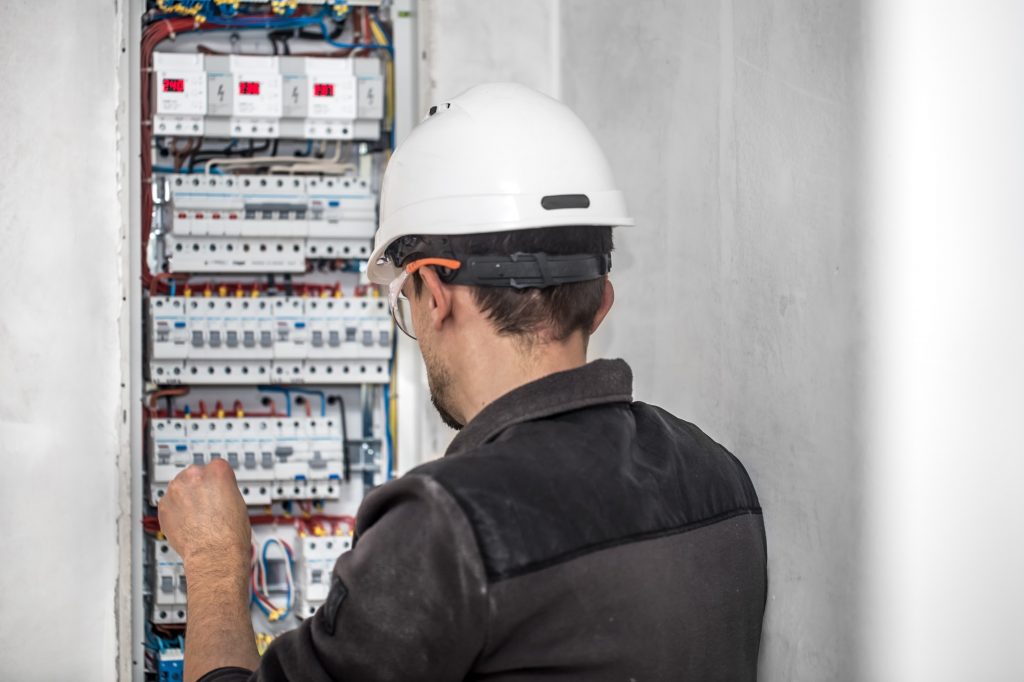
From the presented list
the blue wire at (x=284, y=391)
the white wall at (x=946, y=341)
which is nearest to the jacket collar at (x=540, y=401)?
the white wall at (x=946, y=341)

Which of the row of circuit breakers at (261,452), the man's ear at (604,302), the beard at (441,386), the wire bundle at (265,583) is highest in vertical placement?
A: the man's ear at (604,302)

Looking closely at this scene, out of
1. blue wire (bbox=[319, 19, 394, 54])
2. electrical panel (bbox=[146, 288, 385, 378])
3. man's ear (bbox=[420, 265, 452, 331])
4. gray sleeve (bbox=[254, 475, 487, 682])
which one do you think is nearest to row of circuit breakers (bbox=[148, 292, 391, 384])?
electrical panel (bbox=[146, 288, 385, 378])

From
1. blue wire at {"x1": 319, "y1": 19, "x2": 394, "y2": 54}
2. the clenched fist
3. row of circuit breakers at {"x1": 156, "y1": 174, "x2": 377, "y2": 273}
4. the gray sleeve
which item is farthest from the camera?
blue wire at {"x1": 319, "y1": 19, "x2": 394, "y2": 54}

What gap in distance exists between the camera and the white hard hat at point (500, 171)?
4.38 feet

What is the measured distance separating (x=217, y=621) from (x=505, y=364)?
19.5 inches

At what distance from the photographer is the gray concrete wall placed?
1234 mm

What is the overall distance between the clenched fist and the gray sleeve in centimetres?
34

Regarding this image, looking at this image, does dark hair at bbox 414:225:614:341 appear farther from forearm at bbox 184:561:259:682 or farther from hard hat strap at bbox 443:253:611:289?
forearm at bbox 184:561:259:682

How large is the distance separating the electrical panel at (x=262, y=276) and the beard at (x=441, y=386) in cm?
136

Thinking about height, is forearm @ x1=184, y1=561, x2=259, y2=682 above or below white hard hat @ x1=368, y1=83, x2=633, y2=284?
below

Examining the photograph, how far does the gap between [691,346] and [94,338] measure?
64.0 inches

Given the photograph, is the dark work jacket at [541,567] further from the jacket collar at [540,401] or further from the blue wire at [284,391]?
the blue wire at [284,391]

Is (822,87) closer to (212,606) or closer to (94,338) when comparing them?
(212,606)

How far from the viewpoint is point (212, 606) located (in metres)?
1.31
